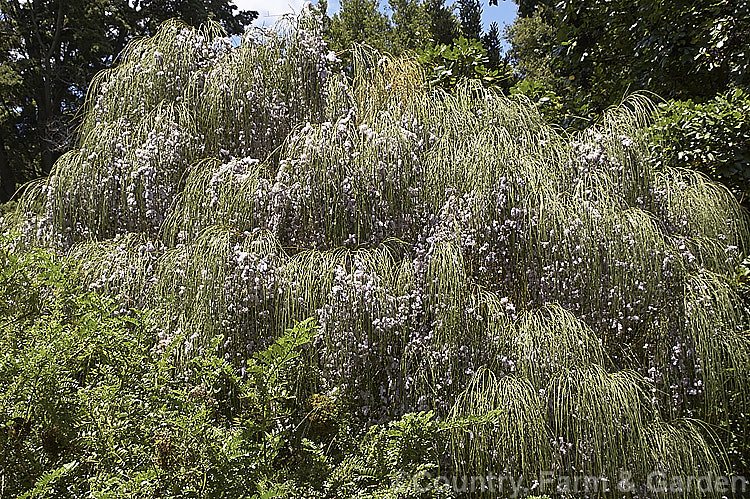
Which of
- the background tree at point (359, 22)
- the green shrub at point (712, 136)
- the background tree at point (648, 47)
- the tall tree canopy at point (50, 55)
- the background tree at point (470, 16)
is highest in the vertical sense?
the background tree at point (359, 22)

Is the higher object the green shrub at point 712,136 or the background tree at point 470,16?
the background tree at point 470,16

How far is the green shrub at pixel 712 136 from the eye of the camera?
12.9 ft

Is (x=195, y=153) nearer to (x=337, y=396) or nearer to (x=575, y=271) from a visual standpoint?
(x=337, y=396)

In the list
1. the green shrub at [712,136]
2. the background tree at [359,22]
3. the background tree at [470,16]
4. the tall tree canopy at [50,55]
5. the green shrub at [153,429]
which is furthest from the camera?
the background tree at [359,22]

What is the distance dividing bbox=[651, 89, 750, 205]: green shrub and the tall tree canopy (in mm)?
11237

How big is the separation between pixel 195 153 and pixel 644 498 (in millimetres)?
2967

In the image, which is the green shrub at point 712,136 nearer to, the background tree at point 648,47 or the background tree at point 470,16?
the background tree at point 648,47

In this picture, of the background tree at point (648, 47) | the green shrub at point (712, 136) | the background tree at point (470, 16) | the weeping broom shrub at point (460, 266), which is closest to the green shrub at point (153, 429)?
the weeping broom shrub at point (460, 266)

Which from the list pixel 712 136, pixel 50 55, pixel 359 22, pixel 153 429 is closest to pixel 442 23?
pixel 359 22

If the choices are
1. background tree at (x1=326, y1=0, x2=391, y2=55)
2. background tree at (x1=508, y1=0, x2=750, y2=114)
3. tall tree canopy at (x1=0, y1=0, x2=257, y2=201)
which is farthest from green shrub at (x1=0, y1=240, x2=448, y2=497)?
background tree at (x1=326, y1=0, x2=391, y2=55)

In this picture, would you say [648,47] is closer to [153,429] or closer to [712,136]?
[712,136]

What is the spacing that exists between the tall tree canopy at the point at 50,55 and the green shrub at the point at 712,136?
36.9ft

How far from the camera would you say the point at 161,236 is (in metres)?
3.73

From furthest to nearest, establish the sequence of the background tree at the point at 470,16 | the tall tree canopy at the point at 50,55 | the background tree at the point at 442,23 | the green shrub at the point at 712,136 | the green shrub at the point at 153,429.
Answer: the background tree at the point at 442,23
the background tree at the point at 470,16
the tall tree canopy at the point at 50,55
the green shrub at the point at 712,136
the green shrub at the point at 153,429
